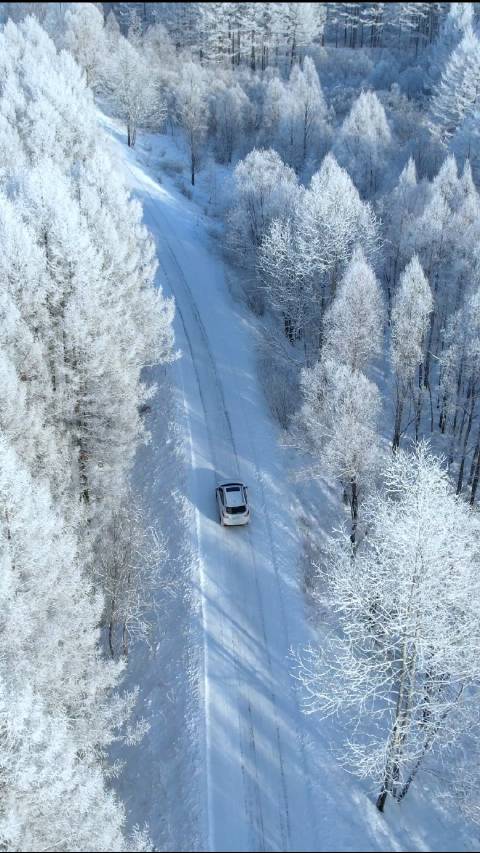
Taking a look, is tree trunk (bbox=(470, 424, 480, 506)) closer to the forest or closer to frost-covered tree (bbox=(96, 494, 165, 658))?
the forest

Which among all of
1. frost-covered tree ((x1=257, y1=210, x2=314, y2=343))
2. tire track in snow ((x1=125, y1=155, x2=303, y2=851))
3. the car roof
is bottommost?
tire track in snow ((x1=125, y1=155, x2=303, y2=851))

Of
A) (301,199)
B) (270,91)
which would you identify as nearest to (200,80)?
(270,91)

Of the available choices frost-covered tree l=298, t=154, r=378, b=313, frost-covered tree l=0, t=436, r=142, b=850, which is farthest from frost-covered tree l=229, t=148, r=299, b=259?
frost-covered tree l=0, t=436, r=142, b=850

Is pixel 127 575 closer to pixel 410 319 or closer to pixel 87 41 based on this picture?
pixel 410 319

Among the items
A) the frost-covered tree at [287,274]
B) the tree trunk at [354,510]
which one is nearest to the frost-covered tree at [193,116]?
the frost-covered tree at [287,274]

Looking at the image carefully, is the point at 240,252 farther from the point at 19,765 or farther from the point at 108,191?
the point at 19,765

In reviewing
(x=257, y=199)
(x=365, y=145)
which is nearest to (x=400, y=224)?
(x=257, y=199)

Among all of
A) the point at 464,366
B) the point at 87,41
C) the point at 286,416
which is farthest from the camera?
the point at 87,41
